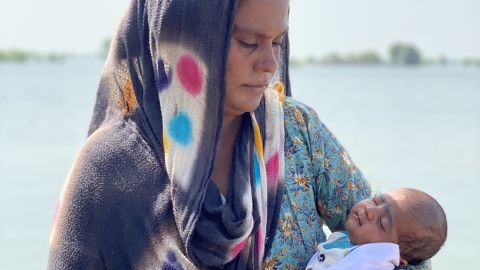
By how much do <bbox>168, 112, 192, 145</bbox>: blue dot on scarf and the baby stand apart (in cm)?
46

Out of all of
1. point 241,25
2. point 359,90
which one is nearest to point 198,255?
point 241,25

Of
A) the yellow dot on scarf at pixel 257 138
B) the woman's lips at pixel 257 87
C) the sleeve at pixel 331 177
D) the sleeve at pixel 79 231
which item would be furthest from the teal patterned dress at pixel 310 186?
the sleeve at pixel 79 231

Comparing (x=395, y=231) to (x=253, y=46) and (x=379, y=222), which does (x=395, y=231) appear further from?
→ (x=253, y=46)

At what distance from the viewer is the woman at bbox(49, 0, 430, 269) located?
249 cm

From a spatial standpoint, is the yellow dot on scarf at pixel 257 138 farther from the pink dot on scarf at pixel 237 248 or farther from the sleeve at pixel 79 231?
the sleeve at pixel 79 231

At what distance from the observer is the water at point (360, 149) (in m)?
8.36

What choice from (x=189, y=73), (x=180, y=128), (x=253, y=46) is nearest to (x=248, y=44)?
(x=253, y=46)

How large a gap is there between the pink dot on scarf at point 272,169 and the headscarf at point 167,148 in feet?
0.39

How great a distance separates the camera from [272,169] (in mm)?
2713

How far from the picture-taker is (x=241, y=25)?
2.49 metres

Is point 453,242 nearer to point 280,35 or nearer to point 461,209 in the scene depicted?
point 461,209

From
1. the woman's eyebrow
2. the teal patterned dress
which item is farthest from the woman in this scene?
the teal patterned dress

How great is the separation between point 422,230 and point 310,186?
0.31 meters

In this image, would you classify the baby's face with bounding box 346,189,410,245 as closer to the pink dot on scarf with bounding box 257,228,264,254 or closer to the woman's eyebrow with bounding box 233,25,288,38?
the pink dot on scarf with bounding box 257,228,264,254
